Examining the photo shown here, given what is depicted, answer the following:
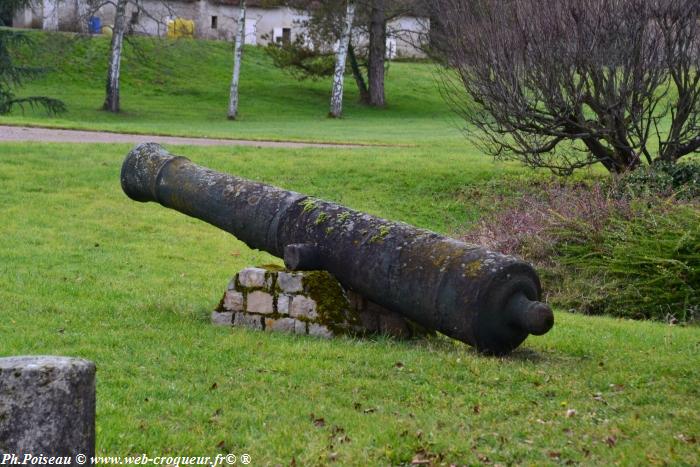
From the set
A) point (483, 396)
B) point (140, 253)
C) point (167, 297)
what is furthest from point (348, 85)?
point (483, 396)

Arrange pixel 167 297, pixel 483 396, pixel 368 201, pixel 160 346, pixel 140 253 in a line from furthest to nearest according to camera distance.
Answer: pixel 368 201
pixel 140 253
pixel 167 297
pixel 160 346
pixel 483 396

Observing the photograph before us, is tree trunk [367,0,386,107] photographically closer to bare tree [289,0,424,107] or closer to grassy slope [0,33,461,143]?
bare tree [289,0,424,107]

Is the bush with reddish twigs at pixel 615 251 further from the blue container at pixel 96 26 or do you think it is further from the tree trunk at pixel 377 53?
the blue container at pixel 96 26

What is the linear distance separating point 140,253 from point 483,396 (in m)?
8.66

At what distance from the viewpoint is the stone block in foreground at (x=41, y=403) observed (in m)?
4.05

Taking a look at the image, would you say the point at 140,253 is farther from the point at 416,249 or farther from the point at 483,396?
the point at 483,396

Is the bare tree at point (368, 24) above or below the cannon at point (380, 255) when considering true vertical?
above

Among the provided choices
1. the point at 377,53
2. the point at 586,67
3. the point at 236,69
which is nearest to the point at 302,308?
the point at 586,67

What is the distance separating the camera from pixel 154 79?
49.1m

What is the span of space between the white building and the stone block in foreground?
152ft

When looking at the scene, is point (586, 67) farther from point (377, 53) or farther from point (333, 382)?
point (377, 53)

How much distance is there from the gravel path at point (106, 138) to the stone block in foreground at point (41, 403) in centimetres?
2040

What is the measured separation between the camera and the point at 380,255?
26.6ft

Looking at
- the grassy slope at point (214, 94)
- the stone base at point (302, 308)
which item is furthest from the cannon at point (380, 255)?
the grassy slope at point (214, 94)
